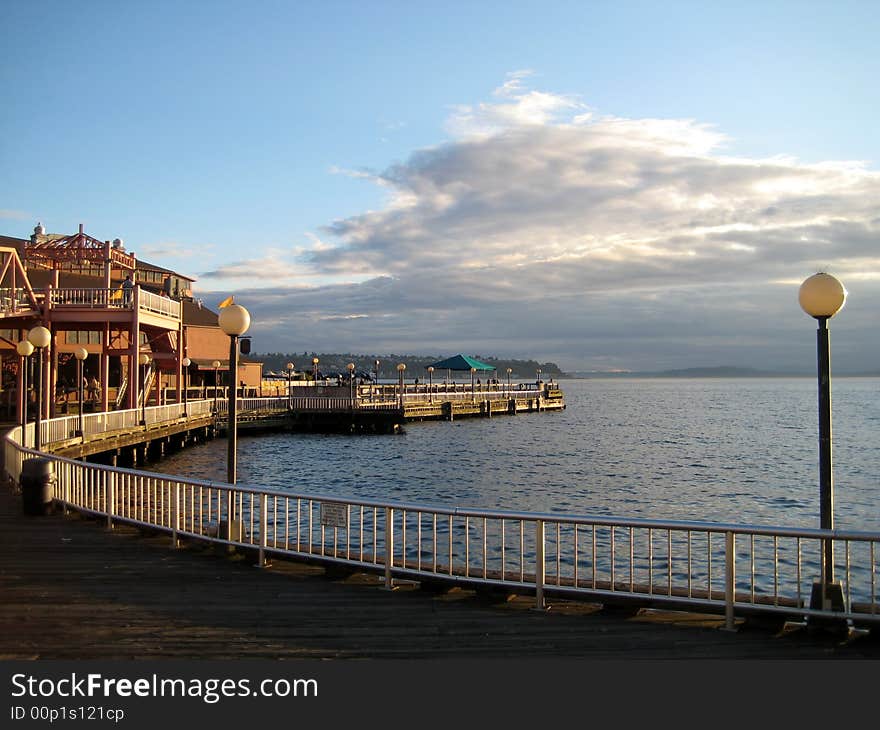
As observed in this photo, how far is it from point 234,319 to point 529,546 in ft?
34.9

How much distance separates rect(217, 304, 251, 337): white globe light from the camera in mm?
11391

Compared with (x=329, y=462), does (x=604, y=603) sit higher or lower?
higher

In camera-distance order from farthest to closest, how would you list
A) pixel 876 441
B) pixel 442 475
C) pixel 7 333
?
pixel 876 441 < pixel 7 333 < pixel 442 475

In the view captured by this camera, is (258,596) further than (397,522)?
No

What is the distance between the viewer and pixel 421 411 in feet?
208

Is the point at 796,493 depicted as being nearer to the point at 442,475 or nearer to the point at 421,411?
the point at 442,475

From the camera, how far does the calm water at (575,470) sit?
90.4ft

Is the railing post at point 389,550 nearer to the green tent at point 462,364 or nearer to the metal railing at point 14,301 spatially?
the metal railing at point 14,301

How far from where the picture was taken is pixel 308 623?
24.5ft

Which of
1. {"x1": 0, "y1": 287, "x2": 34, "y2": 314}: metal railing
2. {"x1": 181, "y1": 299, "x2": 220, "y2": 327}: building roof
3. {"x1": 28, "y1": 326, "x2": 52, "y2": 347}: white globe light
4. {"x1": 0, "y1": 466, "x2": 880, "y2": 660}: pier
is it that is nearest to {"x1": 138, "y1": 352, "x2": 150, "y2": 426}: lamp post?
{"x1": 0, "y1": 287, "x2": 34, "y2": 314}: metal railing

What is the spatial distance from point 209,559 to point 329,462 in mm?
29392

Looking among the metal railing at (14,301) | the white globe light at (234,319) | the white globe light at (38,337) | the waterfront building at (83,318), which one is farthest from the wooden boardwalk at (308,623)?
the metal railing at (14,301)

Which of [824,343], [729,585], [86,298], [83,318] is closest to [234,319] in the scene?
[729,585]

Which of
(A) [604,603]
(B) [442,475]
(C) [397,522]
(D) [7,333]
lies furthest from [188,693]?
(D) [7,333]
